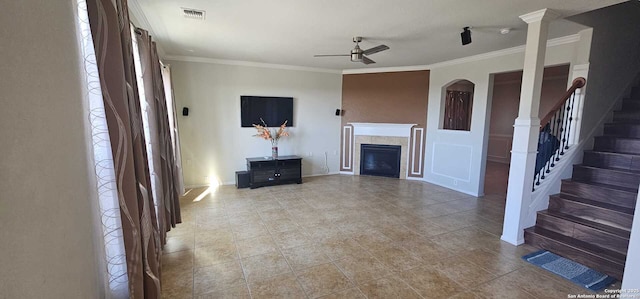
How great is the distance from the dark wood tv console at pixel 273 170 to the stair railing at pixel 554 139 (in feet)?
12.7

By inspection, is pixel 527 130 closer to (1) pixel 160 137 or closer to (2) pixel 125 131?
(2) pixel 125 131

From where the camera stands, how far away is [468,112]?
799 centimetres

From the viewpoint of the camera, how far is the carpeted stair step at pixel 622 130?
3.14 meters

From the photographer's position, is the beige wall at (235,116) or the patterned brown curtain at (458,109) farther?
the patterned brown curtain at (458,109)

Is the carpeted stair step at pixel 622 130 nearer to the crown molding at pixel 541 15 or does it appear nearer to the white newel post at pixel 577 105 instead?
the white newel post at pixel 577 105

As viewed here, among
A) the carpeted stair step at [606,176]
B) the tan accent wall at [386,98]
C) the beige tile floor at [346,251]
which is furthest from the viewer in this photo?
the tan accent wall at [386,98]

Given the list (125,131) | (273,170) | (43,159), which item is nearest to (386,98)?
(273,170)

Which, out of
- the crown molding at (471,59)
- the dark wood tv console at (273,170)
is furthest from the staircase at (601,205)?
the dark wood tv console at (273,170)

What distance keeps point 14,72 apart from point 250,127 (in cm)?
465

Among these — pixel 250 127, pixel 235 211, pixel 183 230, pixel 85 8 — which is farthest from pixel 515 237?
pixel 250 127

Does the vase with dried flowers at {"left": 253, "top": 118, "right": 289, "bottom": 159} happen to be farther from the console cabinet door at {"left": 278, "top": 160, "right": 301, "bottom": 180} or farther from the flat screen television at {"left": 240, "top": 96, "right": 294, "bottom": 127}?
the console cabinet door at {"left": 278, "top": 160, "right": 301, "bottom": 180}

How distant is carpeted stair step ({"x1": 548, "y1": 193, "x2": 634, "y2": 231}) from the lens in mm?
2602

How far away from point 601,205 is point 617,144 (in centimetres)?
96

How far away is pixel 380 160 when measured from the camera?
6.30m
